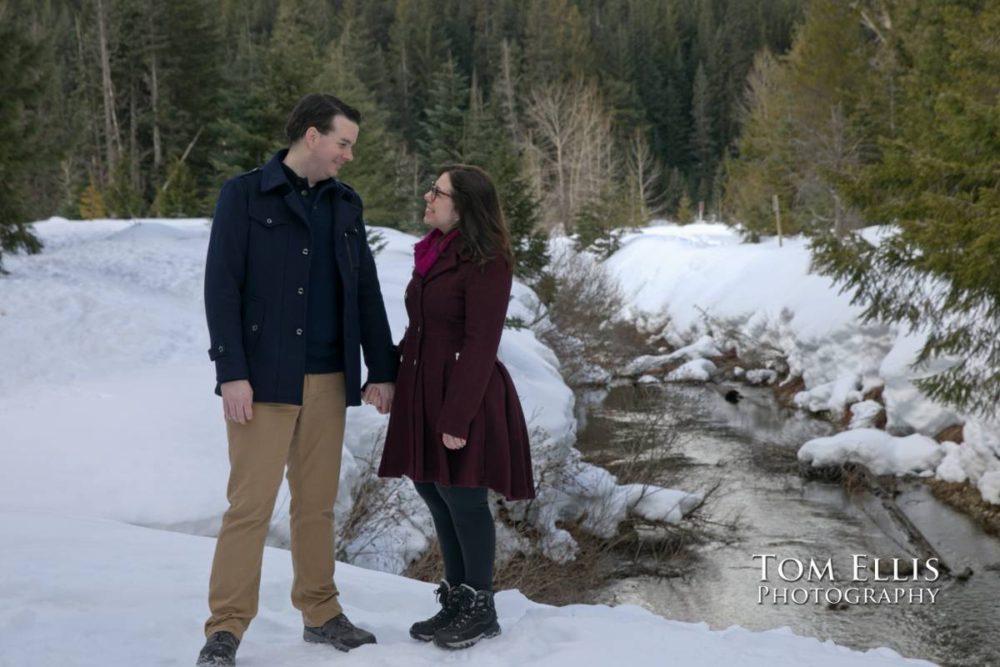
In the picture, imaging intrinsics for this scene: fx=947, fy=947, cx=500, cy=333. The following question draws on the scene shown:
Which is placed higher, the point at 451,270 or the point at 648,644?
the point at 451,270

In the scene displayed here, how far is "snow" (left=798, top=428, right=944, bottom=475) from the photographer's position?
1381 centimetres

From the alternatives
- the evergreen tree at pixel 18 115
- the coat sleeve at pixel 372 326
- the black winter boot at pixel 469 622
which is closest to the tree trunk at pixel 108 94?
the evergreen tree at pixel 18 115

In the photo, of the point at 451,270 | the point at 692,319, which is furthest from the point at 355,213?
the point at 692,319

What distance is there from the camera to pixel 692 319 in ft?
94.6

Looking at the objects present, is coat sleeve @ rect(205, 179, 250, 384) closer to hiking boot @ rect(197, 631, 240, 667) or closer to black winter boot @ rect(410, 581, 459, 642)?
hiking boot @ rect(197, 631, 240, 667)

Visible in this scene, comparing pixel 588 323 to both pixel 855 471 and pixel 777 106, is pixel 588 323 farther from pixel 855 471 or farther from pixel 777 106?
pixel 777 106

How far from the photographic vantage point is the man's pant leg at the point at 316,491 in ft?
11.4

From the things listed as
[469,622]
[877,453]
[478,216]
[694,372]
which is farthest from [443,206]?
[694,372]

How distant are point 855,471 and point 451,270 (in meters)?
11.5

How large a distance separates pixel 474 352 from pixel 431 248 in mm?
479

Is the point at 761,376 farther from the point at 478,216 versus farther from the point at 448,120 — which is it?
the point at 478,216

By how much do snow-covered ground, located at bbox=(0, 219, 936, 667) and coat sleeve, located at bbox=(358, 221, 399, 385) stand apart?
3.39 ft

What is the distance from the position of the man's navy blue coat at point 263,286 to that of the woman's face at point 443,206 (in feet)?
1.18

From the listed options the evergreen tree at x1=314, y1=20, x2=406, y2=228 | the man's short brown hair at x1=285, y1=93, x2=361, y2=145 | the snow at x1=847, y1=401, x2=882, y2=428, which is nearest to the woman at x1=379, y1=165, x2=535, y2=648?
the man's short brown hair at x1=285, y1=93, x2=361, y2=145
